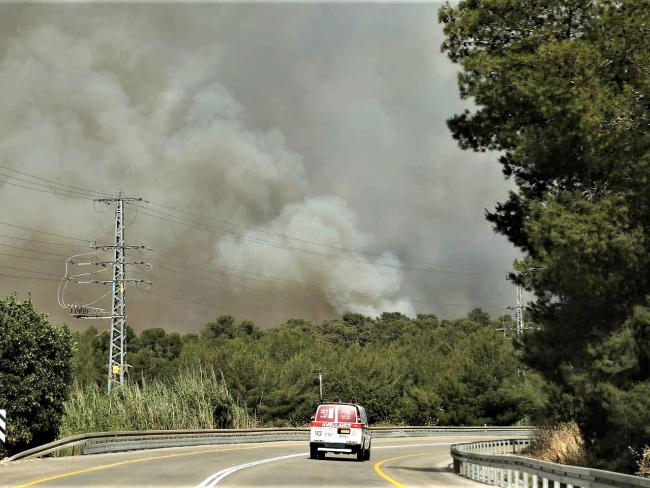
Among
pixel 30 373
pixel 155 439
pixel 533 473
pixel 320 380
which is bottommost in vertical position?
pixel 533 473

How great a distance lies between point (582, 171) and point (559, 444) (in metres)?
12.2

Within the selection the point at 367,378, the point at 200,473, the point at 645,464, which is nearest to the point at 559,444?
the point at 645,464

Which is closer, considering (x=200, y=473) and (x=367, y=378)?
(x=200, y=473)

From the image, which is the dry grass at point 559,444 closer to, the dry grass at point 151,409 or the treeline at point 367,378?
the dry grass at point 151,409

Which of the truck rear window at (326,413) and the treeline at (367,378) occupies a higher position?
the treeline at (367,378)

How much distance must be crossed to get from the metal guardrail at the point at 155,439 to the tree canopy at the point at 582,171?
52.1 feet

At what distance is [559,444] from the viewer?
33781 mm

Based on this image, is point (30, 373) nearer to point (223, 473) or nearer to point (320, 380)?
point (223, 473)

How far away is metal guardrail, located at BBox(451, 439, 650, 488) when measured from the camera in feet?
48.2

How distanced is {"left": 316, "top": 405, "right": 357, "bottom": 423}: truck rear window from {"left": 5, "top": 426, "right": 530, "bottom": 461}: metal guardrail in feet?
27.9

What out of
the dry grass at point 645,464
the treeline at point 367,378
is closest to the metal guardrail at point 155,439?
the dry grass at point 645,464

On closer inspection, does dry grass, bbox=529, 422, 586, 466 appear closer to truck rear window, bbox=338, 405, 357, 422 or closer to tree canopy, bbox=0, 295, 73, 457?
truck rear window, bbox=338, 405, 357, 422

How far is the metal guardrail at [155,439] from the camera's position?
29.8 metres

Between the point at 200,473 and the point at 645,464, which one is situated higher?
the point at 200,473
